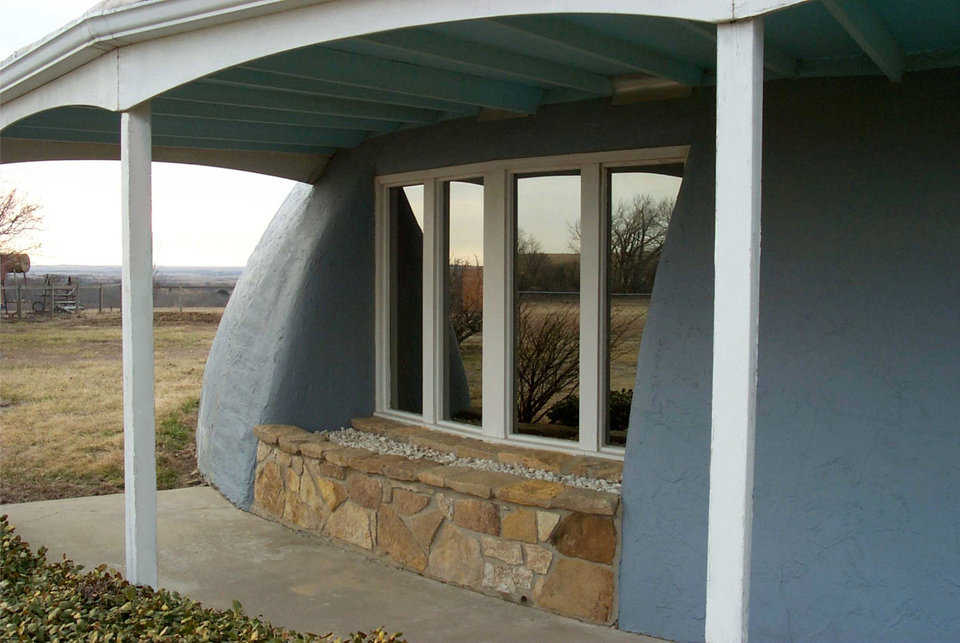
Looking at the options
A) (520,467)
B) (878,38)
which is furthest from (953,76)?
(520,467)

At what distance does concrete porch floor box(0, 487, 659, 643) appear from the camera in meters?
4.73

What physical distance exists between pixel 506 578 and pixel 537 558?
0.26 meters

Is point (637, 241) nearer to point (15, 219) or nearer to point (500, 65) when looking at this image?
point (500, 65)

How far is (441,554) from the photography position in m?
5.36

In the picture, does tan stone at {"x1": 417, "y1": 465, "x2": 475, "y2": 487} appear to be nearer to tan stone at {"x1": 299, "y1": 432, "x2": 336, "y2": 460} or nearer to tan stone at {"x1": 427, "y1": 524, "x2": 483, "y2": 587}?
tan stone at {"x1": 427, "y1": 524, "x2": 483, "y2": 587}

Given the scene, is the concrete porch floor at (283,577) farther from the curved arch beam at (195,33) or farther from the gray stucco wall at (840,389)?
the curved arch beam at (195,33)

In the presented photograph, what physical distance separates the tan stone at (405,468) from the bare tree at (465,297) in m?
1.05

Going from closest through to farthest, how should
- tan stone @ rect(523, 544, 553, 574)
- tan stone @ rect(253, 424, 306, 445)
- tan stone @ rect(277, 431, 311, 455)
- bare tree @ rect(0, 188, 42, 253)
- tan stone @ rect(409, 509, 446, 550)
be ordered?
tan stone @ rect(523, 544, 553, 574)
tan stone @ rect(409, 509, 446, 550)
tan stone @ rect(277, 431, 311, 455)
tan stone @ rect(253, 424, 306, 445)
bare tree @ rect(0, 188, 42, 253)

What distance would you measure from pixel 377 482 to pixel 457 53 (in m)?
2.77

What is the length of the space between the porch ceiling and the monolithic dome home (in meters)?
0.02

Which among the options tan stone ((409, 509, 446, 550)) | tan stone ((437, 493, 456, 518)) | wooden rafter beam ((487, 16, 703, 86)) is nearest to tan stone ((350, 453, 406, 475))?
tan stone ((409, 509, 446, 550))

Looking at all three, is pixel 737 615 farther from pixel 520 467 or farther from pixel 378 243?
pixel 378 243

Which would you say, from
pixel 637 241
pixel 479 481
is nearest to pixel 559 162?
pixel 637 241

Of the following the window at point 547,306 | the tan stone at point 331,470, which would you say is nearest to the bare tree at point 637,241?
the window at point 547,306
